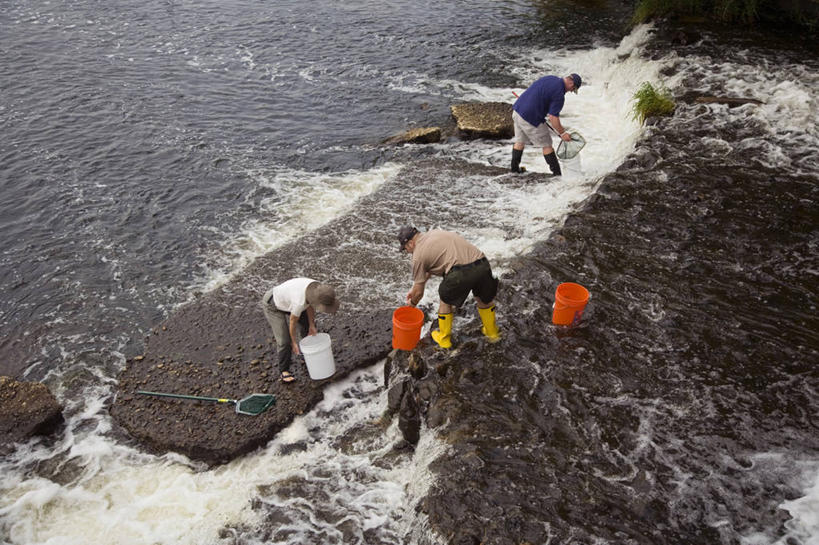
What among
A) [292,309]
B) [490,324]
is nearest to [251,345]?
[292,309]

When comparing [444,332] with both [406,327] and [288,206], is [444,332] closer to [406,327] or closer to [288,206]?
[406,327]

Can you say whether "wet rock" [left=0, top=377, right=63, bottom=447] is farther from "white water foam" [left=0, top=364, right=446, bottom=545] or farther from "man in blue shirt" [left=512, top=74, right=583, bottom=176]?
"man in blue shirt" [left=512, top=74, right=583, bottom=176]

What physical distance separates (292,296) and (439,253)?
1629 millimetres

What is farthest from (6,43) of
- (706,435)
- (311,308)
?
(706,435)

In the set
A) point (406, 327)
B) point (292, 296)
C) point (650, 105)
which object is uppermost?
point (650, 105)

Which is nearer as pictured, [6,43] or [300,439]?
[300,439]

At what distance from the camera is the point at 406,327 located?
606cm

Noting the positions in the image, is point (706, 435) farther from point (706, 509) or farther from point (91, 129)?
point (91, 129)

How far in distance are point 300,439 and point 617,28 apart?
17.7m

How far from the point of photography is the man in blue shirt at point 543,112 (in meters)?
9.23

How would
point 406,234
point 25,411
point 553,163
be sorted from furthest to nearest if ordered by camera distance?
1. point 553,163
2. point 25,411
3. point 406,234

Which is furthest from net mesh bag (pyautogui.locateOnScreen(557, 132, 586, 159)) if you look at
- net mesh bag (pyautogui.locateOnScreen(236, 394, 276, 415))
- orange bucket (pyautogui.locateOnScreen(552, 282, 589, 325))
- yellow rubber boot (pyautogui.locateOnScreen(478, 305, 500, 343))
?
net mesh bag (pyautogui.locateOnScreen(236, 394, 276, 415))

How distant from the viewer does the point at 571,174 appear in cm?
1023

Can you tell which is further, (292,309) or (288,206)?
(288,206)
